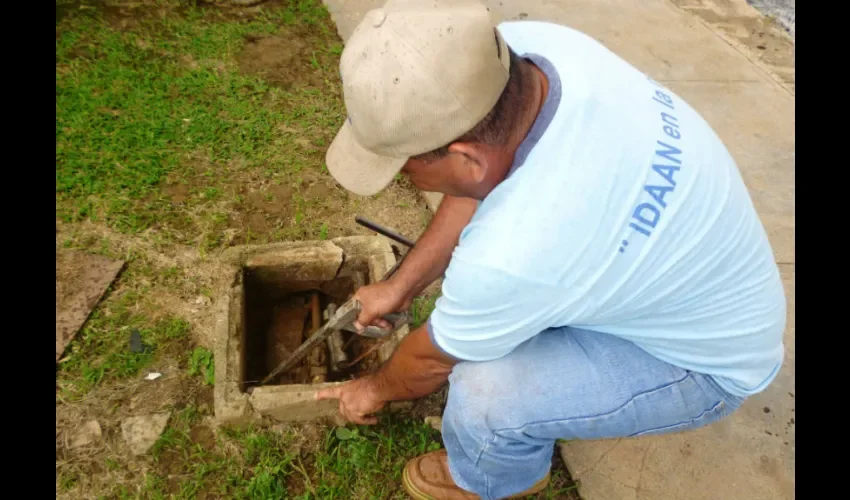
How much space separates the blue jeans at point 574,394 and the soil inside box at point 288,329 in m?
0.87

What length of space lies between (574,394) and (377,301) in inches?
30.0

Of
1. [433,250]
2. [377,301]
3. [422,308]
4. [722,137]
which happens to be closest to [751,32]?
[722,137]

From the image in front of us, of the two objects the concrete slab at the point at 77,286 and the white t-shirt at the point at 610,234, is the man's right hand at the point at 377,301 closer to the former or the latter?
the white t-shirt at the point at 610,234

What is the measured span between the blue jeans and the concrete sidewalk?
61 centimetres

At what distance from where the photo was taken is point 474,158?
139cm

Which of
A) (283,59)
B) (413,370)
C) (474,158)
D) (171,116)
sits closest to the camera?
(474,158)

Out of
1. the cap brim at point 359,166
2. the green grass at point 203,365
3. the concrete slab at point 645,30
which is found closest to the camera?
the cap brim at point 359,166

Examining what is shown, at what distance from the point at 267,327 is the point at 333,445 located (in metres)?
0.71

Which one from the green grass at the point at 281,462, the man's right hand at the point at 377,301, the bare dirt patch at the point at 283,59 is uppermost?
the man's right hand at the point at 377,301

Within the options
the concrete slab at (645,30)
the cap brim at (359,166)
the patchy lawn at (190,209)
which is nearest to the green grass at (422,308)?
the patchy lawn at (190,209)

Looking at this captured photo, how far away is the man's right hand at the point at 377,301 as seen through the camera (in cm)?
206

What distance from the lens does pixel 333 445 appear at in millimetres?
2271

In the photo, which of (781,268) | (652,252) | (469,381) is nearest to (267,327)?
(469,381)

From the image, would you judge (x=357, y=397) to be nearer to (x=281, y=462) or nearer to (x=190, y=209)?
(x=281, y=462)
